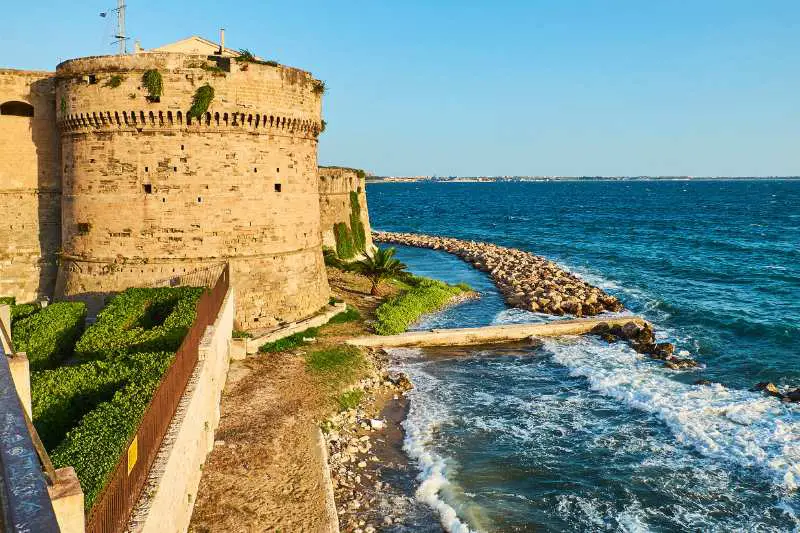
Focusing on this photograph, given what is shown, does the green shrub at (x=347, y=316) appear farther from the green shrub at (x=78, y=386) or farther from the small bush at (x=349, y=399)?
the green shrub at (x=78, y=386)

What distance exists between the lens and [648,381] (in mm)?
21734

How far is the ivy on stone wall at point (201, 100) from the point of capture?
20.0 metres

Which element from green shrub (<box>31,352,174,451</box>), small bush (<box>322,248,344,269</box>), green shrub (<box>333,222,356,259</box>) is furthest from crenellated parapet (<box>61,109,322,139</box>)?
green shrub (<box>333,222,356,259</box>)

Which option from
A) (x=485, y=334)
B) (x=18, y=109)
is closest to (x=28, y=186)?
(x=18, y=109)

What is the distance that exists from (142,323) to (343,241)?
22.6 meters

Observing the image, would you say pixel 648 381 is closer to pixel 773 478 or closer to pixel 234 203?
pixel 773 478

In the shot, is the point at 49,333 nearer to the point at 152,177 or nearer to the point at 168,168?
the point at 152,177

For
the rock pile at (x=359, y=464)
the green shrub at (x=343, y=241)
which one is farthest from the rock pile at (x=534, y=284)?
the rock pile at (x=359, y=464)

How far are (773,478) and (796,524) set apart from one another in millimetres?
2160

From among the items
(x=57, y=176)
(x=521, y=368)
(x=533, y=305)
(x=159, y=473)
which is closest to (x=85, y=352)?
(x=159, y=473)

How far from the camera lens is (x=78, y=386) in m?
12.4

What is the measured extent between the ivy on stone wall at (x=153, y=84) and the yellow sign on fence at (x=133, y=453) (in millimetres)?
14400

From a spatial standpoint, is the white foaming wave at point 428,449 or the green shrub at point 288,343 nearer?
the white foaming wave at point 428,449

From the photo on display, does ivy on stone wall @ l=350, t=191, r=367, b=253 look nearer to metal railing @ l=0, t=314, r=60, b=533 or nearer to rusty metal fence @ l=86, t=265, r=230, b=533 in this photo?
rusty metal fence @ l=86, t=265, r=230, b=533
